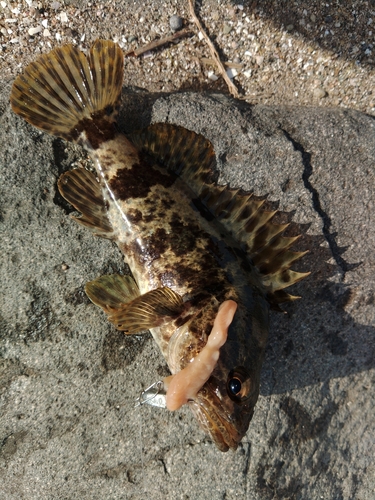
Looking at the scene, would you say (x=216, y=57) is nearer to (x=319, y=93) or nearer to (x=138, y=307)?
(x=319, y=93)

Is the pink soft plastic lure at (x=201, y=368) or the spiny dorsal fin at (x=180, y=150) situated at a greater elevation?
the spiny dorsal fin at (x=180, y=150)

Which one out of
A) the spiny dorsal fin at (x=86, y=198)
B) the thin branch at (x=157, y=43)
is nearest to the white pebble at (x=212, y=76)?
the thin branch at (x=157, y=43)

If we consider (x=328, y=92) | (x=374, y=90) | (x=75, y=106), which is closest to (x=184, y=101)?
(x=75, y=106)

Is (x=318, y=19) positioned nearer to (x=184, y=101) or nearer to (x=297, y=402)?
(x=184, y=101)

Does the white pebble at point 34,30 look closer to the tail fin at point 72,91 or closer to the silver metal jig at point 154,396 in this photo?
the tail fin at point 72,91

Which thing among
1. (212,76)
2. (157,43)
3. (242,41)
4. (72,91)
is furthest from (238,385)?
(242,41)

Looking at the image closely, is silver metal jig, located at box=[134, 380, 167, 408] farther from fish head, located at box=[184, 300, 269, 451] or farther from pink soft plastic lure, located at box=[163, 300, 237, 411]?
pink soft plastic lure, located at box=[163, 300, 237, 411]
